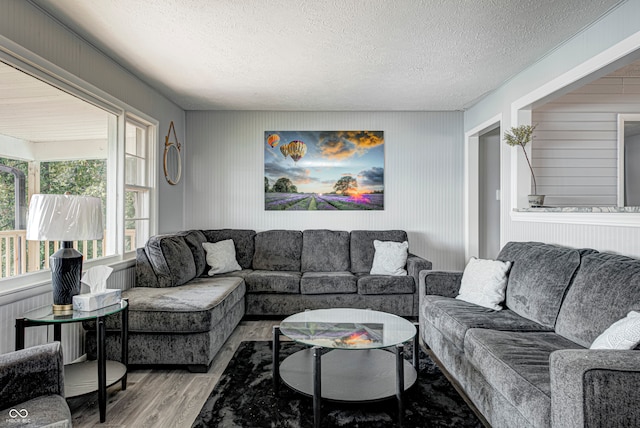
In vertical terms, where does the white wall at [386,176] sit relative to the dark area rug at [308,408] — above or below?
above

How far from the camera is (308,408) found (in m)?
2.17

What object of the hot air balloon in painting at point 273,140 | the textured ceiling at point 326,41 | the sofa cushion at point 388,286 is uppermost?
the textured ceiling at point 326,41

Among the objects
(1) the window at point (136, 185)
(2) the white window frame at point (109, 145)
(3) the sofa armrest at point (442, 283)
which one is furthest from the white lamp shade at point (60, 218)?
(3) the sofa armrest at point (442, 283)

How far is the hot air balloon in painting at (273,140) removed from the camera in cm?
486

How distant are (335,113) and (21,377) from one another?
4.14m

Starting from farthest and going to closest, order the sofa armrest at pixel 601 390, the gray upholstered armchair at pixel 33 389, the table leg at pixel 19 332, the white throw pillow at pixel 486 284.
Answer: the white throw pillow at pixel 486 284 < the table leg at pixel 19 332 < the gray upholstered armchair at pixel 33 389 < the sofa armrest at pixel 601 390

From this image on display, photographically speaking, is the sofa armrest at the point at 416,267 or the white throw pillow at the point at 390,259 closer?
the sofa armrest at the point at 416,267

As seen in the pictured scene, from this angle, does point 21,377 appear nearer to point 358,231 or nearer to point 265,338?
point 265,338

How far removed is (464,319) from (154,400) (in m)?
1.99

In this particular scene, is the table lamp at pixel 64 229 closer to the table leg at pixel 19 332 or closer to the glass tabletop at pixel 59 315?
the glass tabletop at pixel 59 315

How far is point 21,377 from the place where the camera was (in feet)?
4.84

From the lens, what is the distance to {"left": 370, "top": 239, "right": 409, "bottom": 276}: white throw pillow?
13.4 feet

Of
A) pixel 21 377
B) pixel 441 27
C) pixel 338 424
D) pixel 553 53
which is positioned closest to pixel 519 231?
pixel 553 53

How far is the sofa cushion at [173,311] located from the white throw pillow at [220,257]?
1.05 m
